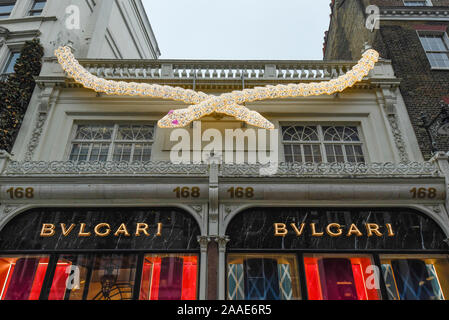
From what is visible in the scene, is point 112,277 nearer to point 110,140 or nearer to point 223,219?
point 223,219

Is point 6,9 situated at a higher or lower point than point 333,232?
higher

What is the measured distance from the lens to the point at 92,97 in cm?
1105

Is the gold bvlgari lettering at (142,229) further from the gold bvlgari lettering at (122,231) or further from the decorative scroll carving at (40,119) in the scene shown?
the decorative scroll carving at (40,119)

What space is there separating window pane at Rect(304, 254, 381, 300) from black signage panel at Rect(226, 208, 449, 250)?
1.05ft

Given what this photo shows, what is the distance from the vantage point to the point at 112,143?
1039 centimetres

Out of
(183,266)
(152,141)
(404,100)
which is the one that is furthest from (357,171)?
(152,141)

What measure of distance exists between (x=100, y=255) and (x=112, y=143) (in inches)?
168

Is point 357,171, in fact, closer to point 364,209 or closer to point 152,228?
point 364,209

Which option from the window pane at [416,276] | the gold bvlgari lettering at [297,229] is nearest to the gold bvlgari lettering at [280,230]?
the gold bvlgari lettering at [297,229]

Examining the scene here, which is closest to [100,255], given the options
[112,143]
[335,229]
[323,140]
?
[112,143]

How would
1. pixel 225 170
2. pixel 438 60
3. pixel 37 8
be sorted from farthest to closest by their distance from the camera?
pixel 37 8, pixel 438 60, pixel 225 170

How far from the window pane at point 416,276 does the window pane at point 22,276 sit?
9.37 metres

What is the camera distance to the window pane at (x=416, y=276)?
7.27 m
